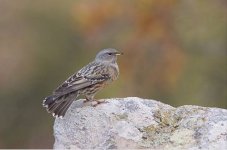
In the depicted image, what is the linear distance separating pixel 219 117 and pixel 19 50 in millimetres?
14737

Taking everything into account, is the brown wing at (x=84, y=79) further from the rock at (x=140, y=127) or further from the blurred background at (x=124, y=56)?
the blurred background at (x=124, y=56)

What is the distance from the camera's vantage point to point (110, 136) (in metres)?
7.31

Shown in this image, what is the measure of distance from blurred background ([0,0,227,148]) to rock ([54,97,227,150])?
8.96m

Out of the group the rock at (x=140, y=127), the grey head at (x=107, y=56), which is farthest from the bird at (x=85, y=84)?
the rock at (x=140, y=127)

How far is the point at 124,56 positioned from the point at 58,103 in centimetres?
1143

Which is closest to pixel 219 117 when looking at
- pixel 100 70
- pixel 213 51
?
pixel 100 70

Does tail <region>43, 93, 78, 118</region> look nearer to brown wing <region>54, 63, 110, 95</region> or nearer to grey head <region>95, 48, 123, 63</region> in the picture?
brown wing <region>54, 63, 110, 95</region>

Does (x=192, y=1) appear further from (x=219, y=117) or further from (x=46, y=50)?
(x=219, y=117)

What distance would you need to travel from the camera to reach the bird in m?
8.38

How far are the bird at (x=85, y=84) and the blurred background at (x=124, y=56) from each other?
24.2ft

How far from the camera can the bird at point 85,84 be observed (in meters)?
8.38

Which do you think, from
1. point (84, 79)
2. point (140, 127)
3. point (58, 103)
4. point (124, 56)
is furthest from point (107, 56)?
point (124, 56)

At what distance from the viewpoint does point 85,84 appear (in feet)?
29.1

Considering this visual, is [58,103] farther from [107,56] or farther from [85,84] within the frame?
[107,56]
